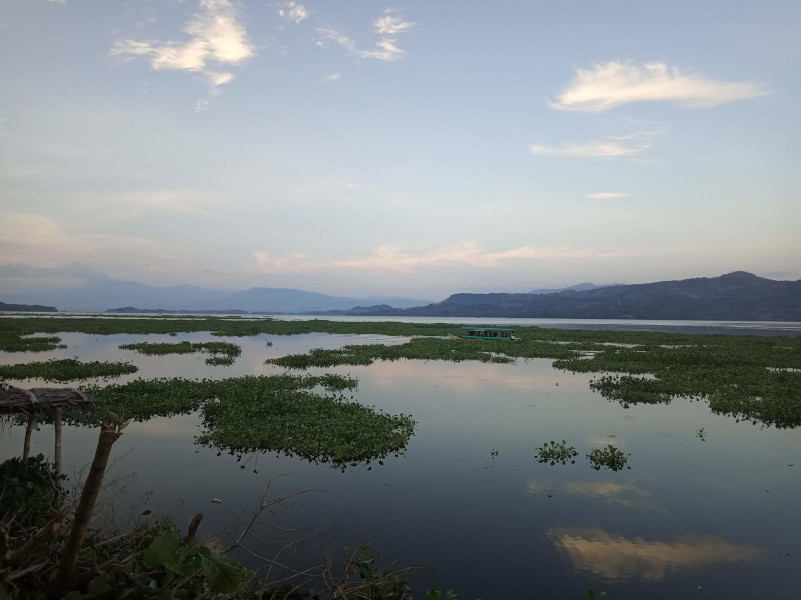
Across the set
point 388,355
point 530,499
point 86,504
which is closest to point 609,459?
point 530,499

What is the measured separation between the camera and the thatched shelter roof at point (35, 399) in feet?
32.5

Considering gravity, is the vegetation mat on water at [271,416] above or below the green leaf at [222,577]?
below

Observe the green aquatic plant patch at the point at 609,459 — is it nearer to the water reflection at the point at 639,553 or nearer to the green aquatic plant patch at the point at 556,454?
the green aquatic plant patch at the point at 556,454

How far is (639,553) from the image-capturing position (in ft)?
30.4

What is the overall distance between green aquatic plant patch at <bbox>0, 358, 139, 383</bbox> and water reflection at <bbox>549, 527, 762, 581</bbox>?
95.6 ft

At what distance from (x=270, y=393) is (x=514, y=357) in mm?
27435

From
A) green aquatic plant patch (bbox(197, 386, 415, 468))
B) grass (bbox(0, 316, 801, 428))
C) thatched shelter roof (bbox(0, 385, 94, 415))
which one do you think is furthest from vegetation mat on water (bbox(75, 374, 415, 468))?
grass (bbox(0, 316, 801, 428))

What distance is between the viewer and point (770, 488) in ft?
42.4

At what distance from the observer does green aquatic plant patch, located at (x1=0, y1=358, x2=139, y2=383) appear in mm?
27297

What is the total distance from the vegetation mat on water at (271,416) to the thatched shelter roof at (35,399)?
1316 millimetres

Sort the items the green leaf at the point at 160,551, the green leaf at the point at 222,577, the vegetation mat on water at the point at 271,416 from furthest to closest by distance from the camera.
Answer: the vegetation mat on water at the point at 271,416, the green leaf at the point at 160,551, the green leaf at the point at 222,577

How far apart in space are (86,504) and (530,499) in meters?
10.7

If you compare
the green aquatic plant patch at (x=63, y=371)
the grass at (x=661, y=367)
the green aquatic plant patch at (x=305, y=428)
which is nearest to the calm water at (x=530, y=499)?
the green aquatic plant patch at (x=305, y=428)

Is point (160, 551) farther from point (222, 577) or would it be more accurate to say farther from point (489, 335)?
point (489, 335)
